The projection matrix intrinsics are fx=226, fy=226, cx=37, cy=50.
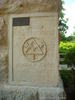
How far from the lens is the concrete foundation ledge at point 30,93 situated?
3.34m

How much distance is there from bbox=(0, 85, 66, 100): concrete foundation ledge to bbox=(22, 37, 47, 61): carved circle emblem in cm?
47

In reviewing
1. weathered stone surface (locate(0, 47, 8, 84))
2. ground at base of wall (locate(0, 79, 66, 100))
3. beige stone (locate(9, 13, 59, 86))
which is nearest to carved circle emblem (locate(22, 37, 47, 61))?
beige stone (locate(9, 13, 59, 86))

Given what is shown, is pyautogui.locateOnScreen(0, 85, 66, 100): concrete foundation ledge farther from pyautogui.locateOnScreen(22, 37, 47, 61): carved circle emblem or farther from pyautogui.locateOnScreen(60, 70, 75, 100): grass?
pyautogui.locateOnScreen(60, 70, 75, 100): grass

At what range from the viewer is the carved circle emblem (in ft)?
11.3

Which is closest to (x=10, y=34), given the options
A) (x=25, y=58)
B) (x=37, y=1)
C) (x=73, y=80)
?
(x=25, y=58)

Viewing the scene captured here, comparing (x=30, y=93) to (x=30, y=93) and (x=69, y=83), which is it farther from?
(x=69, y=83)

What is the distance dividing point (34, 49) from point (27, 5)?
681 millimetres

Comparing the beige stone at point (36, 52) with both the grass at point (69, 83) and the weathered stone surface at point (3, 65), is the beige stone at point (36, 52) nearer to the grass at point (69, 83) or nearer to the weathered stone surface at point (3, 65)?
the weathered stone surface at point (3, 65)

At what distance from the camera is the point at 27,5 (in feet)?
11.3

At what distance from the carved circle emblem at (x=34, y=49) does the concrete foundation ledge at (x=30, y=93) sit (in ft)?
1.55

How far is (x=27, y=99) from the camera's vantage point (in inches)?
135

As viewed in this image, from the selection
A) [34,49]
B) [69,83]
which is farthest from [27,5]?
[69,83]

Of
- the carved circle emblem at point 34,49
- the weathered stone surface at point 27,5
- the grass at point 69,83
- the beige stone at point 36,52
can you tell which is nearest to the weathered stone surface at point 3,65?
the beige stone at point 36,52

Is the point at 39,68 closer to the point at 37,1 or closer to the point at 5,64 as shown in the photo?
the point at 5,64
